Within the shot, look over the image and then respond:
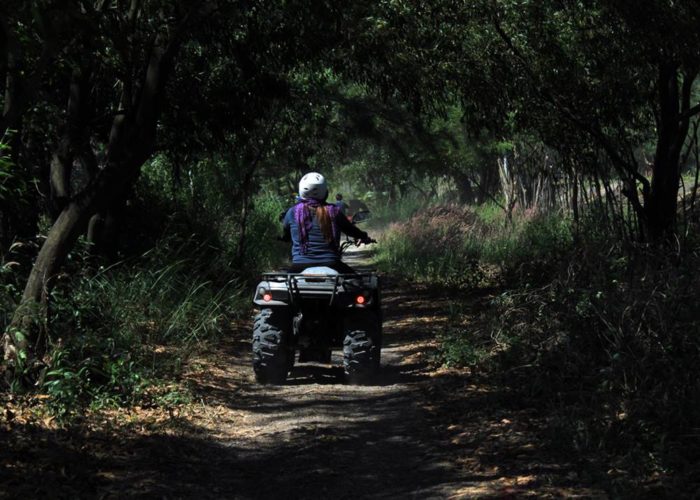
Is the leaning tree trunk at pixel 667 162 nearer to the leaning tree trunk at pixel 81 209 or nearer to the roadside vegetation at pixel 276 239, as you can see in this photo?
the roadside vegetation at pixel 276 239

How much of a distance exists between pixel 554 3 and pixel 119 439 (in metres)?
7.69

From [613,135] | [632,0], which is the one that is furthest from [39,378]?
[613,135]

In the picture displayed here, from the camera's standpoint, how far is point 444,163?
87.3 ft

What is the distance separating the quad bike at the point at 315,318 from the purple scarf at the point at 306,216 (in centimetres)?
30

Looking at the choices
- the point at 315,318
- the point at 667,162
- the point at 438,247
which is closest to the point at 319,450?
the point at 315,318

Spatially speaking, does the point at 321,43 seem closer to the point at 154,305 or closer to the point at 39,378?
the point at 154,305

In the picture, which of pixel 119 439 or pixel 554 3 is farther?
pixel 554 3

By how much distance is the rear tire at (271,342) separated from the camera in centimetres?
824

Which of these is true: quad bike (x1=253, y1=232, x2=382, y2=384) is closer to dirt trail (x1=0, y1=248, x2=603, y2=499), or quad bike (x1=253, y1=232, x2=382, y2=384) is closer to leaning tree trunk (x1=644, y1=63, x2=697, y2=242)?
dirt trail (x1=0, y1=248, x2=603, y2=499)

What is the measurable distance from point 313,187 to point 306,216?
0.28 metres

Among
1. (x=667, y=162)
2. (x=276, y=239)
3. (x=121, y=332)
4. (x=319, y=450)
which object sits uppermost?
(x=667, y=162)

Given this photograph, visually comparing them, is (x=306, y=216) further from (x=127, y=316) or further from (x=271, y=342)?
(x=127, y=316)

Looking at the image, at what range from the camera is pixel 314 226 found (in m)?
8.50

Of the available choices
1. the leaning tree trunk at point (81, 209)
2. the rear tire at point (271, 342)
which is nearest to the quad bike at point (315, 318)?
the rear tire at point (271, 342)
